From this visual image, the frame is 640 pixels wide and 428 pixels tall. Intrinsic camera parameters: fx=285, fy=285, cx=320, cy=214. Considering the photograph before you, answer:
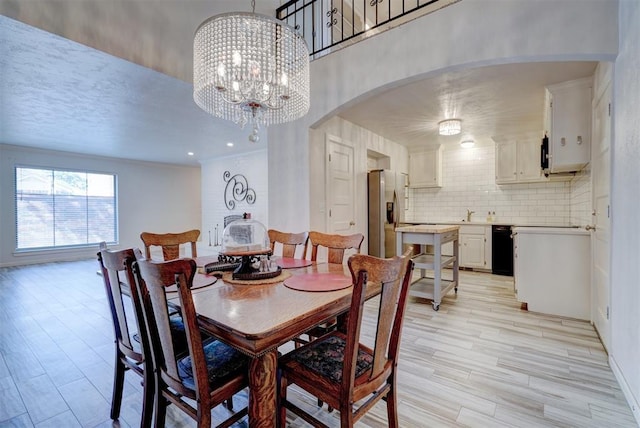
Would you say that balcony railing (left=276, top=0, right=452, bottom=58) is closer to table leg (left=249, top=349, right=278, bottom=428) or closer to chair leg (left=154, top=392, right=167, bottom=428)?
table leg (left=249, top=349, right=278, bottom=428)

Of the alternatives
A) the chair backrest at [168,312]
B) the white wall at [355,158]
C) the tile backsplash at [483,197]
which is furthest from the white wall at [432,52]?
the tile backsplash at [483,197]

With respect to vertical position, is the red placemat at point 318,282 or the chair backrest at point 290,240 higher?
the chair backrest at point 290,240

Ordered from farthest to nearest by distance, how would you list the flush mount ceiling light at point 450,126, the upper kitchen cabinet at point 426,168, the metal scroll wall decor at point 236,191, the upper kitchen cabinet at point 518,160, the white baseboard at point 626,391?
the metal scroll wall decor at point 236,191 < the upper kitchen cabinet at point 426,168 < the upper kitchen cabinet at point 518,160 < the flush mount ceiling light at point 450,126 < the white baseboard at point 626,391

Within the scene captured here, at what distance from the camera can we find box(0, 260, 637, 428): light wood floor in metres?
1.60

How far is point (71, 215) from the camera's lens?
668 centimetres

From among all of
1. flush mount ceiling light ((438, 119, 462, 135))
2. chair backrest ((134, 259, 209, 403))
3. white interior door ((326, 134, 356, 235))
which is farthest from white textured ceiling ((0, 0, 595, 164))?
chair backrest ((134, 259, 209, 403))

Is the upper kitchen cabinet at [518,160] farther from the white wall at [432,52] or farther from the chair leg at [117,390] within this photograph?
the chair leg at [117,390]

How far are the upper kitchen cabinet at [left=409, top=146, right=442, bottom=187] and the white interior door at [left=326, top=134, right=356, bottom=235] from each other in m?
2.34

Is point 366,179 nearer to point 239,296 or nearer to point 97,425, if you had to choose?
point 239,296

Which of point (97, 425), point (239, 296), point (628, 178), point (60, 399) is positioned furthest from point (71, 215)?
point (628, 178)

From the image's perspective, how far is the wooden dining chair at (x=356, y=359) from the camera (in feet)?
3.43

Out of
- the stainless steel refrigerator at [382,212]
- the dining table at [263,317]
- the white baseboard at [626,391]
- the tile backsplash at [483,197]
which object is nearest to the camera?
the dining table at [263,317]

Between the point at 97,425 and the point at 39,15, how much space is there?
2.91 meters

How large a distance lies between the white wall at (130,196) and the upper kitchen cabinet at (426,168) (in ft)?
21.6
